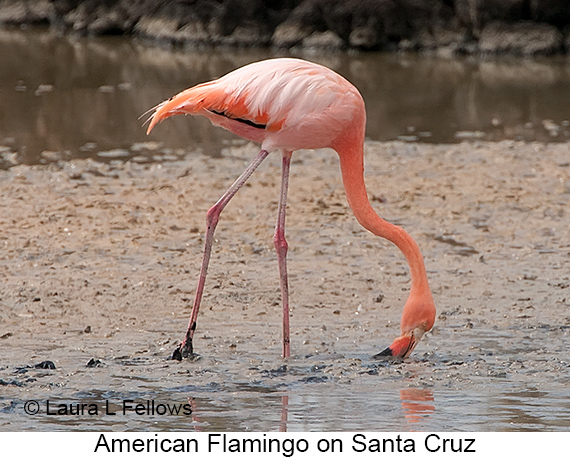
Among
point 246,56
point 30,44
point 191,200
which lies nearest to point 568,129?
point 191,200

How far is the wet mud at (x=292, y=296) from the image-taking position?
→ 4.18 m

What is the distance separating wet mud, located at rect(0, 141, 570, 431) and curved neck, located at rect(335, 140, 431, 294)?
45 centimetres

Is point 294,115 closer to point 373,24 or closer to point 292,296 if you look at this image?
Answer: point 292,296

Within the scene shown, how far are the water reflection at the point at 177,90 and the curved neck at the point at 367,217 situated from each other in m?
4.72

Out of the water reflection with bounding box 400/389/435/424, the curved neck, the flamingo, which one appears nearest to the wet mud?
the water reflection with bounding box 400/389/435/424

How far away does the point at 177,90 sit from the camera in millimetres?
14328

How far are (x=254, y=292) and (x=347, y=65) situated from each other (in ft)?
40.4

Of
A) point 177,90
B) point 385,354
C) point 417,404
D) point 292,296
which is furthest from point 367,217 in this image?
point 177,90

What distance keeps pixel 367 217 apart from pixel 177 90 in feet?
32.6

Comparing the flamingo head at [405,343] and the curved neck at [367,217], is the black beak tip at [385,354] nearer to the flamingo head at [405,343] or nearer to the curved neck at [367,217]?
the flamingo head at [405,343]

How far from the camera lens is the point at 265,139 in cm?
488

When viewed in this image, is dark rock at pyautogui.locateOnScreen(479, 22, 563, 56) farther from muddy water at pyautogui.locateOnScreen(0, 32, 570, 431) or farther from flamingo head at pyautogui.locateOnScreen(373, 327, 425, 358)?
flamingo head at pyautogui.locateOnScreen(373, 327, 425, 358)

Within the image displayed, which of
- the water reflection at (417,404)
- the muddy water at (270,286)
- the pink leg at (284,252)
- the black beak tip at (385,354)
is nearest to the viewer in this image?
the water reflection at (417,404)

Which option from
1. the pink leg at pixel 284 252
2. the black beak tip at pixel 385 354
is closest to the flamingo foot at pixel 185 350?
the pink leg at pixel 284 252
